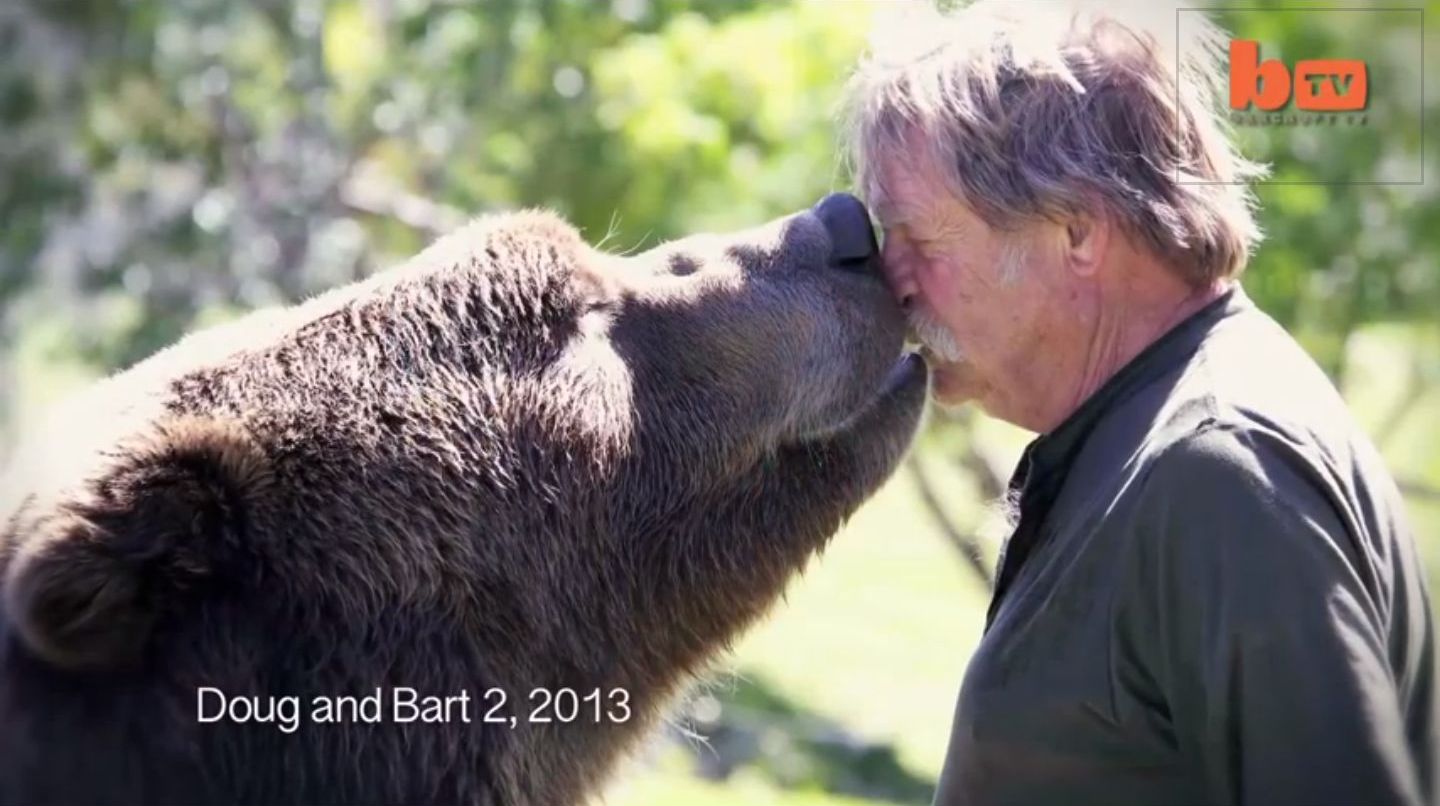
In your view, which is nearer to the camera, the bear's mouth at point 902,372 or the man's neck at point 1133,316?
the man's neck at point 1133,316

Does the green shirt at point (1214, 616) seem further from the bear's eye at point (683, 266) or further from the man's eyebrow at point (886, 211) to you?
the bear's eye at point (683, 266)

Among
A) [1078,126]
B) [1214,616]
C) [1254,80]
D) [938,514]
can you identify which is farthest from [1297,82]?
[938,514]

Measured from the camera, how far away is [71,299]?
449 inches

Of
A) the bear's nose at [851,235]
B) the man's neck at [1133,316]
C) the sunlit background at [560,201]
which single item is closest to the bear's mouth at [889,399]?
the bear's nose at [851,235]

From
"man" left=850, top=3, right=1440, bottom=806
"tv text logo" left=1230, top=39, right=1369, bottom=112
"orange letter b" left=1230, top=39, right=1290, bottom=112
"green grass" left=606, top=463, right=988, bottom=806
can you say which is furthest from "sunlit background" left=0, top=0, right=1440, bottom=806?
"man" left=850, top=3, right=1440, bottom=806

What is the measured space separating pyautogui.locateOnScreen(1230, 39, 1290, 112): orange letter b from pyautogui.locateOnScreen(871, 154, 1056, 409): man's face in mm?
712

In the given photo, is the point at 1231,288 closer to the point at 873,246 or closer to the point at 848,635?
the point at 873,246

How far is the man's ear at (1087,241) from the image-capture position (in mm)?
2906

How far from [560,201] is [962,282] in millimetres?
6156

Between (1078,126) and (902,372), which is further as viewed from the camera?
(902,372)

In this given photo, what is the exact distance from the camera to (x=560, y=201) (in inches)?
355

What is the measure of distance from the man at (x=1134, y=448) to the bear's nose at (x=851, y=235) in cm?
5

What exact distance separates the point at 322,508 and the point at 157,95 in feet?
29.8

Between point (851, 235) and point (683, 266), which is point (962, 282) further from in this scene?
point (683, 266)
